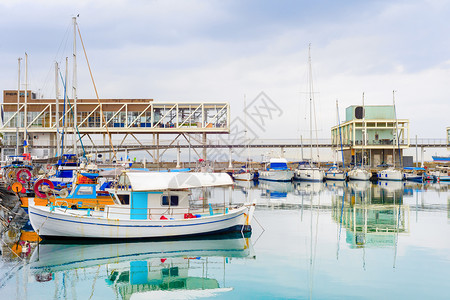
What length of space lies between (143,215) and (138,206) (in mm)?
596

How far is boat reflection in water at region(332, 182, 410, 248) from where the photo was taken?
2517cm

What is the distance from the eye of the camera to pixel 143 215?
24.0 metres

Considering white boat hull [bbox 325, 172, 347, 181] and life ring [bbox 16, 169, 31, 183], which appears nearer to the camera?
life ring [bbox 16, 169, 31, 183]

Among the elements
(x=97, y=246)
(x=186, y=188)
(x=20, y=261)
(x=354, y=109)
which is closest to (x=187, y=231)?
(x=186, y=188)

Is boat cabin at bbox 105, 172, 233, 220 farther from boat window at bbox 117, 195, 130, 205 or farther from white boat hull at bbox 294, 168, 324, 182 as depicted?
white boat hull at bbox 294, 168, 324, 182

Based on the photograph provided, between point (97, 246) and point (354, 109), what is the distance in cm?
8235

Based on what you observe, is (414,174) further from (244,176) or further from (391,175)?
(244,176)

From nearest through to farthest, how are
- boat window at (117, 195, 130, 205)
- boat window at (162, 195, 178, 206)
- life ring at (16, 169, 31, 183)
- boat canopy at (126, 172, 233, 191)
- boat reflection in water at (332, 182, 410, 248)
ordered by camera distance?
boat canopy at (126, 172, 233, 191) < boat window at (117, 195, 130, 205) < boat window at (162, 195, 178, 206) < boat reflection in water at (332, 182, 410, 248) < life ring at (16, 169, 31, 183)

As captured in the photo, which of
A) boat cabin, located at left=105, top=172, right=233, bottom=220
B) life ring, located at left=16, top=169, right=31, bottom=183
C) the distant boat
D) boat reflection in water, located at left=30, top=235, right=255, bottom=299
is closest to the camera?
boat reflection in water, located at left=30, top=235, right=255, bottom=299

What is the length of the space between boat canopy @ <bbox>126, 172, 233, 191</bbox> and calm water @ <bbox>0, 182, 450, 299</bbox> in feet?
9.92

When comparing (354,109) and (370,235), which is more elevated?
(354,109)

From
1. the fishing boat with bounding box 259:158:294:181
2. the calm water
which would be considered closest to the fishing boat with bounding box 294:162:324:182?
the fishing boat with bounding box 259:158:294:181

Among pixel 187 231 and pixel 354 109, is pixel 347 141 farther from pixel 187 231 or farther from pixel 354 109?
pixel 187 231

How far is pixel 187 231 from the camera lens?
24.1 m
